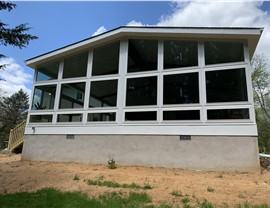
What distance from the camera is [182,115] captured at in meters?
8.20

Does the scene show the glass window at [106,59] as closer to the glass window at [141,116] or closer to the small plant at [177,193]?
the glass window at [141,116]

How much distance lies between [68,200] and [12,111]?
96.8 feet

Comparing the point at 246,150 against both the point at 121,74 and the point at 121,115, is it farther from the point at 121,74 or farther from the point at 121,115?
the point at 121,74

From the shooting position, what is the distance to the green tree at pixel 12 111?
29.0 m

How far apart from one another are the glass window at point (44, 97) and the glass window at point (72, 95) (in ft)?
1.75

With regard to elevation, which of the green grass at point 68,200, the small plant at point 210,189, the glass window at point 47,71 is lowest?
the green grass at point 68,200

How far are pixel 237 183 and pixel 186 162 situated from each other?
2002 millimetres

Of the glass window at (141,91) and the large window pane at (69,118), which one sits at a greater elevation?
the glass window at (141,91)

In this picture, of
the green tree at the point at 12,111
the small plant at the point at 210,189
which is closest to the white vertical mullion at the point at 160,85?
the small plant at the point at 210,189

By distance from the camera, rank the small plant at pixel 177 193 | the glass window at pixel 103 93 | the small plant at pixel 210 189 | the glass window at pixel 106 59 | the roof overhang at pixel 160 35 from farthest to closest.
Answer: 1. the glass window at pixel 106 59
2. the glass window at pixel 103 93
3. the roof overhang at pixel 160 35
4. the small plant at pixel 210 189
5. the small plant at pixel 177 193

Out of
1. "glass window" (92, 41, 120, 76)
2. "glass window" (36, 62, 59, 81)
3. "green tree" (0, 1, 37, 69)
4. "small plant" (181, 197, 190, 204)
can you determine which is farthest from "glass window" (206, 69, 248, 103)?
"glass window" (36, 62, 59, 81)

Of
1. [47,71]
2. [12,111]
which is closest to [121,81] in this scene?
[47,71]

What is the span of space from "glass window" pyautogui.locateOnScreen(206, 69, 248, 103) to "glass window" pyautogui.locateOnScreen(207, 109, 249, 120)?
36cm

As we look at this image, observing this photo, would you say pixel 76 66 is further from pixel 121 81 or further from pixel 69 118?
pixel 121 81
